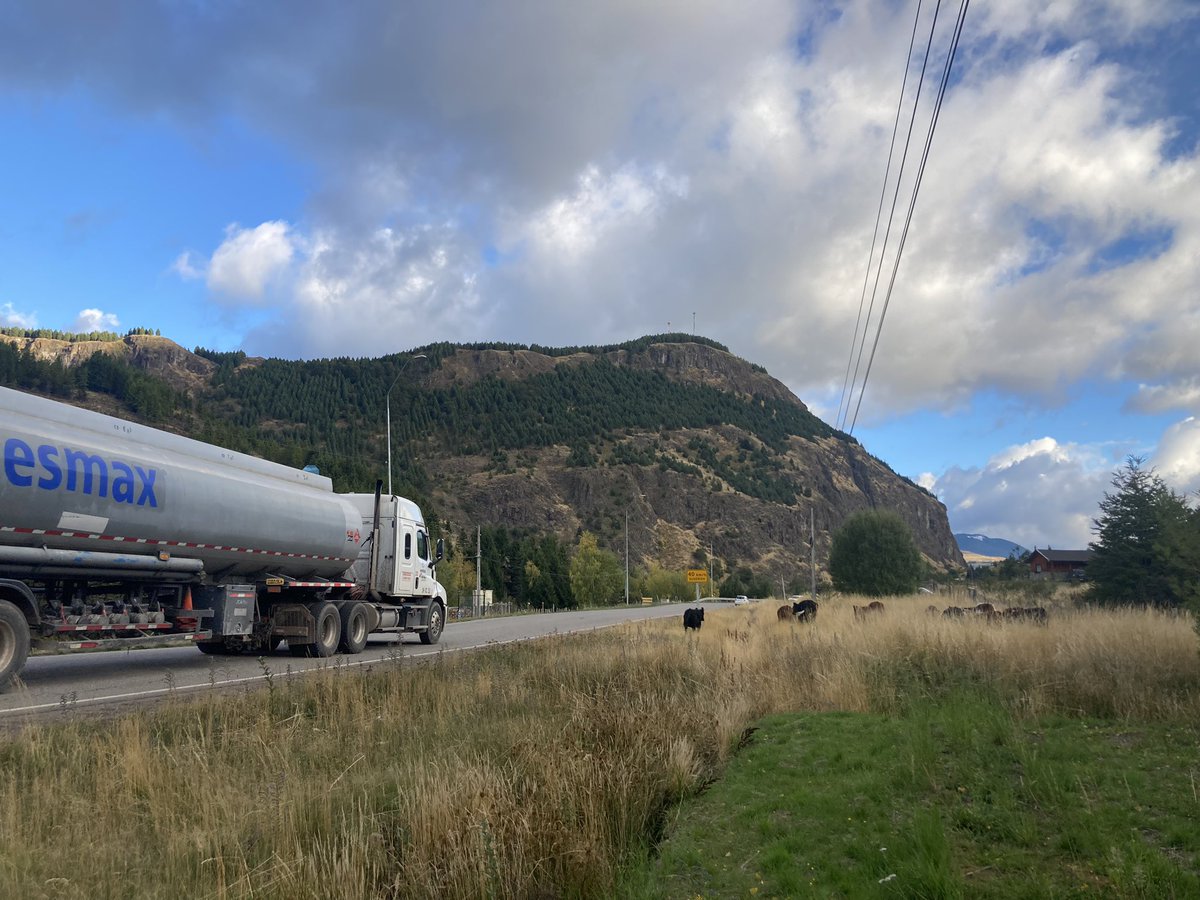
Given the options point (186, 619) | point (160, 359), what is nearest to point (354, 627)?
point (186, 619)

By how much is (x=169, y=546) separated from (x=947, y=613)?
16.2 m

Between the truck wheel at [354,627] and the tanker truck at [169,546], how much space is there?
3 centimetres

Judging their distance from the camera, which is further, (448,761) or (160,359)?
(160,359)

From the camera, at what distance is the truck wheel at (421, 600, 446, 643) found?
2194 cm

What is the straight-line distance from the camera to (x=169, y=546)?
43.5 ft

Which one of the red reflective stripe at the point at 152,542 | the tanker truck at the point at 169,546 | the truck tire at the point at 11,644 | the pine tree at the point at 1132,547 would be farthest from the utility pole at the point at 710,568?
the truck tire at the point at 11,644

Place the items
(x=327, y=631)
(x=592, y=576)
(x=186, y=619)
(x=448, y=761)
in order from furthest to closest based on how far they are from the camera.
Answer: (x=592, y=576) → (x=327, y=631) → (x=186, y=619) → (x=448, y=761)

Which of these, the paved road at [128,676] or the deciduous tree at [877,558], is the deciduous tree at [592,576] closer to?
the deciduous tree at [877,558]

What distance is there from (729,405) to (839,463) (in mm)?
30103

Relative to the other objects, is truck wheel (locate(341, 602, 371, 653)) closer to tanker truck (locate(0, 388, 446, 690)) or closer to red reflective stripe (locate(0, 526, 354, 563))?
tanker truck (locate(0, 388, 446, 690))

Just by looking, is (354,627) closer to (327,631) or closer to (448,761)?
(327,631)

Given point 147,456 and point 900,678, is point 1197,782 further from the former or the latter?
point 147,456

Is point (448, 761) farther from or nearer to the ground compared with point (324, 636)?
nearer to the ground

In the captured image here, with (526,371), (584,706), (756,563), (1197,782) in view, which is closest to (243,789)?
(584,706)
